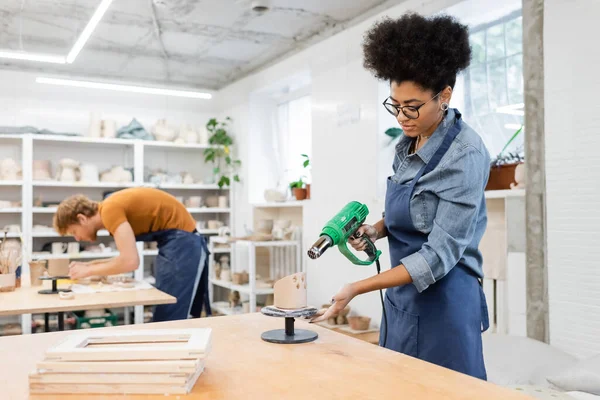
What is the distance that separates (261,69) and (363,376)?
5227 mm

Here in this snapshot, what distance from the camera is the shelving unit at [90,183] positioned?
563cm

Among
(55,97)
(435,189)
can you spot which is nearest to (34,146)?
(55,97)

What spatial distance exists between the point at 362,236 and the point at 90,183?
484 centimetres

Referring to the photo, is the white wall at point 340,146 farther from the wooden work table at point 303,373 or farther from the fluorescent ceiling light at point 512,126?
the wooden work table at point 303,373

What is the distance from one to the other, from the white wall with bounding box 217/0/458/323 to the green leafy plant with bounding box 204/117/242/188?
1317 millimetres

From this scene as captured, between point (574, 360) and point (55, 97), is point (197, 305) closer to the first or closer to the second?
point (574, 360)

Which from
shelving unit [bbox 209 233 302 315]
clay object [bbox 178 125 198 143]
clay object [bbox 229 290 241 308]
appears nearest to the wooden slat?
shelving unit [bbox 209 233 302 315]

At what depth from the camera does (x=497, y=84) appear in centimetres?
375

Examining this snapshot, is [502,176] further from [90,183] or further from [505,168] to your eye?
[90,183]

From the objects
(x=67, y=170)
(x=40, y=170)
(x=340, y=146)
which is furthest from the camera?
(x=67, y=170)

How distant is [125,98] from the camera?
6652 mm

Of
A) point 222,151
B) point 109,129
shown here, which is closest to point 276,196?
point 222,151

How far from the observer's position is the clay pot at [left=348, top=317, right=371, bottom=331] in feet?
13.6

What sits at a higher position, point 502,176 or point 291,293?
point 502,176
